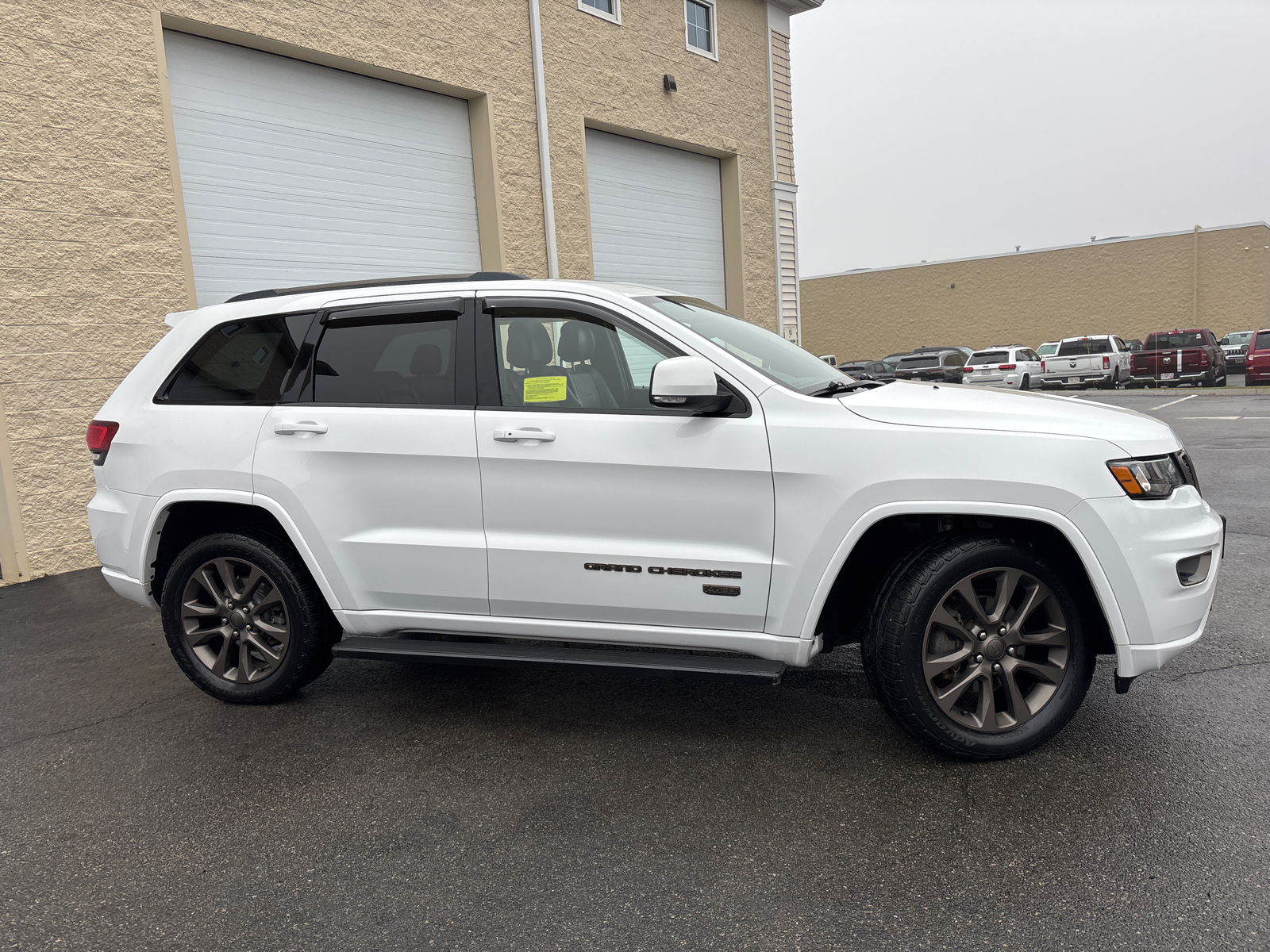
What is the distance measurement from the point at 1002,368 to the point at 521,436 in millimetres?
24351

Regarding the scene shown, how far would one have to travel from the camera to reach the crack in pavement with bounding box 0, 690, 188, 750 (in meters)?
3.88

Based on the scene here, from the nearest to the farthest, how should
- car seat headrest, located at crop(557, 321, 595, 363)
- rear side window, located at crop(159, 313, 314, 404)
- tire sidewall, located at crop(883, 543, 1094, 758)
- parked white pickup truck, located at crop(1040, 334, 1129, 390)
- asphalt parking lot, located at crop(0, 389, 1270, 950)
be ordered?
asphalt parking lot, located at crop(0, 389, 1270, 950) < tire sidewall, located at crop(883, 543, 1094, 758) < car seat headrest, located at crop(557, 321, 595, 363) < rear side window, located at crop(159, 313, 314, 404) < parked white pickup truck, located at crop(1040, 334, 1129, 390)

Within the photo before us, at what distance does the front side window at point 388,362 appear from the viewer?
3.70 m

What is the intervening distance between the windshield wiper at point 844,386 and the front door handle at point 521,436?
41.2 inches

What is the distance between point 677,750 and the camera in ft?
11.5

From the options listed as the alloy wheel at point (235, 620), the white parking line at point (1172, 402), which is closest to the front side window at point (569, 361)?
the alloy wheel at point (235, 620)

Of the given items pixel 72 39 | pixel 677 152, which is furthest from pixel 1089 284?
pixel 72 39

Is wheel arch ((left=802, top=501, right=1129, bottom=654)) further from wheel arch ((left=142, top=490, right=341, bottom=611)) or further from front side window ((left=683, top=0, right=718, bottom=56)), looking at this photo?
front side window ((left=683, top=0, right=718, bottom=56))

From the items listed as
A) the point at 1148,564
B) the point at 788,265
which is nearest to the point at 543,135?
the point at 788,265

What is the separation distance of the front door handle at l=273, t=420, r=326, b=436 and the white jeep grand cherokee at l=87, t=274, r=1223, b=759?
0.02 meters

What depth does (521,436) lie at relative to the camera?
3457mm

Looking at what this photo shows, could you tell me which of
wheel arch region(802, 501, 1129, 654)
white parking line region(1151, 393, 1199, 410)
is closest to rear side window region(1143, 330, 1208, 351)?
white parking line region(1151, 393, 1199, 410)

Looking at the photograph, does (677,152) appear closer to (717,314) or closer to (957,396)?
(717,314)

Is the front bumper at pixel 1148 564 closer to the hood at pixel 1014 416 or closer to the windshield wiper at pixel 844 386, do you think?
the hood at pixel 1014 416
